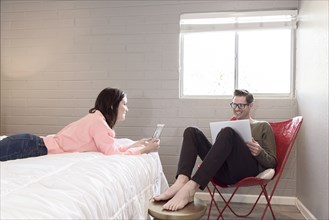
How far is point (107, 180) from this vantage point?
1395mm

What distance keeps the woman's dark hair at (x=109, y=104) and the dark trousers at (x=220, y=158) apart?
22.4 inches

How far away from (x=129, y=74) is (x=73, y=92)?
0.71 m

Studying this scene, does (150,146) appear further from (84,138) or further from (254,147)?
(254,147)

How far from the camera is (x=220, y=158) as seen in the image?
2006 millimetres

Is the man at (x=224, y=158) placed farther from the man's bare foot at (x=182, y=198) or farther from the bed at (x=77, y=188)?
the bed at (x=77, y=188)

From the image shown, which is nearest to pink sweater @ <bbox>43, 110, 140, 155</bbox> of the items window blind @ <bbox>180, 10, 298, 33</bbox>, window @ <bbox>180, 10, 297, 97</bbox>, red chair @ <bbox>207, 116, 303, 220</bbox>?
red chair @ <bbox>207, 116, 303, 220</bbox>

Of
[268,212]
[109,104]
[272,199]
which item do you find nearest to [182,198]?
[109,104]

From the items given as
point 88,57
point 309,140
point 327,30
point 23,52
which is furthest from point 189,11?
point 23,52

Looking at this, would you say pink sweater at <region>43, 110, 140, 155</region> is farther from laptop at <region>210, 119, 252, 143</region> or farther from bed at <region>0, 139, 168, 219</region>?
laptop at <region>210, 119, 252, 143</region>

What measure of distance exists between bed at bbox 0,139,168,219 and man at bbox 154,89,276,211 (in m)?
0.20

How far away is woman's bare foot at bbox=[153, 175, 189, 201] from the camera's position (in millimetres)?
1829

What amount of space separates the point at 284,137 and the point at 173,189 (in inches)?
46.8

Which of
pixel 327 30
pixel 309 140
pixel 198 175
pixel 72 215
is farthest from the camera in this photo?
pixel 309 140

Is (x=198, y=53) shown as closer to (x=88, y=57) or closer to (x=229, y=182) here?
(x=88, y=57)
